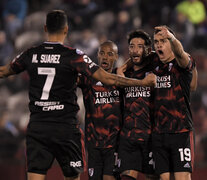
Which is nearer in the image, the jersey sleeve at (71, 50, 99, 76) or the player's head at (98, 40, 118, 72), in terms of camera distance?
the jersey sleeve at (71, 50, 99, 76)

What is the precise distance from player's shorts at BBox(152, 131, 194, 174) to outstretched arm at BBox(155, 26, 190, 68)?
0.79m

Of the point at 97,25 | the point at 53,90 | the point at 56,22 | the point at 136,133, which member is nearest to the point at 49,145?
the point at 53,90

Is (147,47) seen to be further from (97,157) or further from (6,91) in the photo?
(6,91)

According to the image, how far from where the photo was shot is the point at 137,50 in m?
5.25

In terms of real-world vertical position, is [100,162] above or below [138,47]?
below

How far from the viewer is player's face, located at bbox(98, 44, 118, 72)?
219 inches

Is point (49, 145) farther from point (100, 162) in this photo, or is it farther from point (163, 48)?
point (163, 48)

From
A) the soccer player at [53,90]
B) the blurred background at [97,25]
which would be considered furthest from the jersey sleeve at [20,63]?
the blurred background at [97,25]

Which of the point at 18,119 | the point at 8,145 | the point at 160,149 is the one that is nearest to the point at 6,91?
the point at 18,119

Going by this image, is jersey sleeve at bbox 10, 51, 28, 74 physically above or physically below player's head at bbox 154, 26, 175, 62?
below

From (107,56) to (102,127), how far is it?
89 cm

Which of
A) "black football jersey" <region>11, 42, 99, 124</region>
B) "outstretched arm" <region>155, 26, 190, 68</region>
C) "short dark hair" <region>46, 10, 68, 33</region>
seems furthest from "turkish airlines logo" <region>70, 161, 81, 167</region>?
"outstretched arm" <region>155, 26, 190, 68</region>

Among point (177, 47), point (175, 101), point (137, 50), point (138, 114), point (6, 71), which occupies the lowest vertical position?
point (138, 114)

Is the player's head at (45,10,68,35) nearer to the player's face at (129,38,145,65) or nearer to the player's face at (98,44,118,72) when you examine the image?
the player's face at (129,38,145,65)
